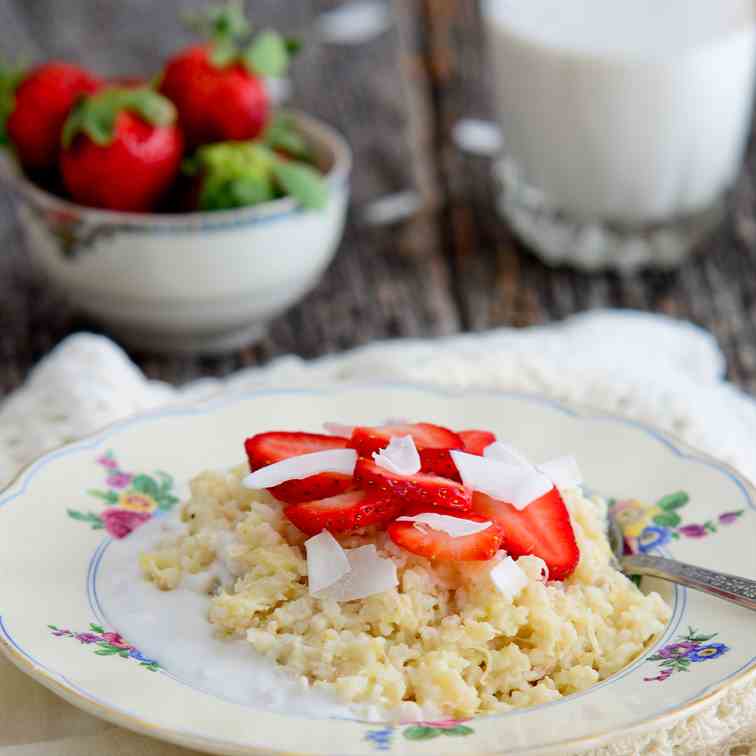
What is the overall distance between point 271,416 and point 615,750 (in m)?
0.60

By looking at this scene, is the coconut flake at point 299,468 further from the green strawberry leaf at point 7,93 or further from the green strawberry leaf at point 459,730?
the green strawberry leaf at point 7,93

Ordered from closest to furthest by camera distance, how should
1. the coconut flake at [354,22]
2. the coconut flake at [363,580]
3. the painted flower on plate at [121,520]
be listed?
the coconut flake at [363,580] < the painted flower on plate at [121,520] < the coconut flake at [354,22]

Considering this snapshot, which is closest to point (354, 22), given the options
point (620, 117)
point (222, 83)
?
point (620, 117)

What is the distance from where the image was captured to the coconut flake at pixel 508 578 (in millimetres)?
1158

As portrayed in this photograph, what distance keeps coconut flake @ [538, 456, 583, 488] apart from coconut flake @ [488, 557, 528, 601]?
0.50 ft

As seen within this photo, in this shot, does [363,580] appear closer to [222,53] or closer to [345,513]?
[345,513]

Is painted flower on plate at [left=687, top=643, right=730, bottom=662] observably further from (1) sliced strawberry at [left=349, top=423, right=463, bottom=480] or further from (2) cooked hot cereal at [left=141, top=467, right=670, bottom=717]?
(1) sliced strawberry at [left=349, top=423, right=463, bottom=480]

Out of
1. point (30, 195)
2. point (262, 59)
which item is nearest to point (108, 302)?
point (30, 195)

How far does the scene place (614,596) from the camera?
1239 millimetres

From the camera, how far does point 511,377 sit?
6.37 feet

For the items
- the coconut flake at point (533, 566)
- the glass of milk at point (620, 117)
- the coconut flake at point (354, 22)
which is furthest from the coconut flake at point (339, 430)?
the coconut flake at point (354, 22)

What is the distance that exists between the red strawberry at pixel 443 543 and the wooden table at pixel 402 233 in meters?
1.24

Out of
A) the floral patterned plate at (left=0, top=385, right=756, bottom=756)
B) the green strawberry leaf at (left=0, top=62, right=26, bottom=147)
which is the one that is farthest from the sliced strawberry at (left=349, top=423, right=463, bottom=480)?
the green strawberry leaf at (left=0, top=62, right=26, bottom=147)

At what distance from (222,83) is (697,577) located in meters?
1.37
